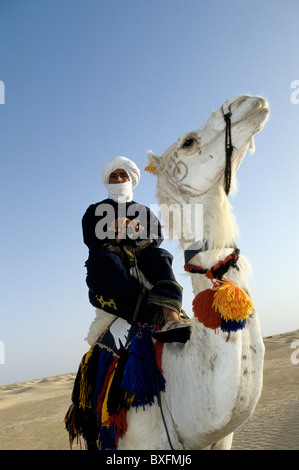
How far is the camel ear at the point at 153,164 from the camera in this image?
8.89 ft

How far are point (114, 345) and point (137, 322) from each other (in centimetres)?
26

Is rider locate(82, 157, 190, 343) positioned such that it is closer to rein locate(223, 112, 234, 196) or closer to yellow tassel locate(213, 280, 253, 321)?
yellow tassel locate(213, 280, 253, 321)

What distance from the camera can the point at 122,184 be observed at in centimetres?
294

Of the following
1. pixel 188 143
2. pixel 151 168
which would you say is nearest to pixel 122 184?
pixel 151 168

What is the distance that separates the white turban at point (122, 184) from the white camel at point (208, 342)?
372mm

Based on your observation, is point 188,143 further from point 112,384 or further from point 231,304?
point 112,384

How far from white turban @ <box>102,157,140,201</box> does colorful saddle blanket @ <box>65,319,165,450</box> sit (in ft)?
3.55

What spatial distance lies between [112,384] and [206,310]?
805mm

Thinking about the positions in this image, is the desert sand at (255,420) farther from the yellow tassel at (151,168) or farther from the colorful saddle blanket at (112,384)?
the yellow tassel at (151,168)

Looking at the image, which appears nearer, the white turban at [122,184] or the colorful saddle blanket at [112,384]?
the colorful saddle blanket at [112,384]

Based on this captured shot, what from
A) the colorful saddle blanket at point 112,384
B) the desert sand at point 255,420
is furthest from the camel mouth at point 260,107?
the desert sand at point 255,420

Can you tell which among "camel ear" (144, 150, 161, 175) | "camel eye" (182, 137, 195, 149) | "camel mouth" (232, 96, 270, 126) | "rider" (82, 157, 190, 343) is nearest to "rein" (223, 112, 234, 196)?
"camel mouth" (232, 96, 270, 126)

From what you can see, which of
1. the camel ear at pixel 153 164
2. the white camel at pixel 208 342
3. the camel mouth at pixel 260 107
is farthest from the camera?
the camel ear at pixel 153 164

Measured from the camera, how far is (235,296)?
6.30 feet
